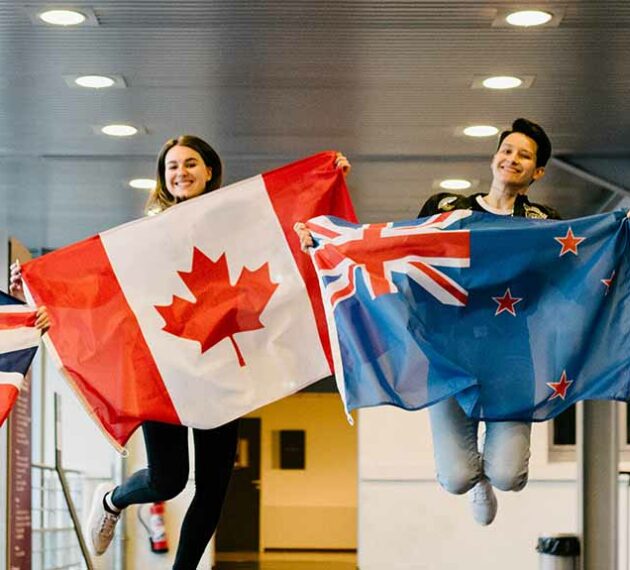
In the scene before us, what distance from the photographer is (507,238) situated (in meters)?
5.61

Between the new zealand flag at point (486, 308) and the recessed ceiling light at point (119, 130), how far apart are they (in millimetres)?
4335

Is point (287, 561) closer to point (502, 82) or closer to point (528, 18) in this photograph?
point (502, 82)

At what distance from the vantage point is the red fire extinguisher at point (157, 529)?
1484cm

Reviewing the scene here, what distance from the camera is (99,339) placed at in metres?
5.88

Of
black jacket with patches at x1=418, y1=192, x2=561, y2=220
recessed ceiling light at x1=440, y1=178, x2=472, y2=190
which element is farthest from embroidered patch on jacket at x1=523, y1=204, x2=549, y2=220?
recessed ceiling light at x1=440, y1=178, x2=472, y2=190

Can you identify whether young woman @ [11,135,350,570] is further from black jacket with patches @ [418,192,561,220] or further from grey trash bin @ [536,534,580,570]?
grey trash bin @ [536,534,580,570]

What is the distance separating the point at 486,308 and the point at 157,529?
9732 millimetres

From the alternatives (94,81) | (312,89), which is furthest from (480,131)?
(94,81)

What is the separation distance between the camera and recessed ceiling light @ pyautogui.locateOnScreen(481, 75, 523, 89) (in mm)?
8586

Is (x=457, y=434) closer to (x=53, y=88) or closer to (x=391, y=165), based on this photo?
(x=53, y=88)

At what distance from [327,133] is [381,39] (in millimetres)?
1894

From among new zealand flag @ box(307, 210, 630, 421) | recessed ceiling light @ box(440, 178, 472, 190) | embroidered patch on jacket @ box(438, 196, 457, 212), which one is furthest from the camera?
recessed ceiling light @ box(440, 178, 472, 190)

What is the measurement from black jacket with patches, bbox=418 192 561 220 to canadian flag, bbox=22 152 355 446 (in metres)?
0.52

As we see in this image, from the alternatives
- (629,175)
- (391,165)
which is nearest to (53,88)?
(391,165)
